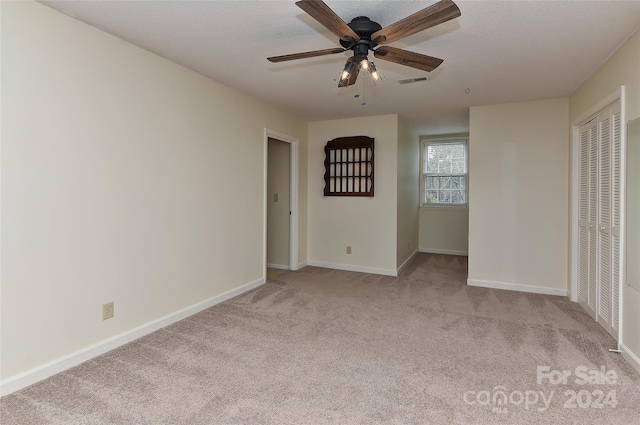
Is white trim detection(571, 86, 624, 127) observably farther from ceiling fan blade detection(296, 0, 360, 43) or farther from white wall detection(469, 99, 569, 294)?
ceiling fan blade detection(296, 0, 360, 43)

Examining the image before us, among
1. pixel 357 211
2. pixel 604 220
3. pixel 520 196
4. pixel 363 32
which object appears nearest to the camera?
pixel 363 32

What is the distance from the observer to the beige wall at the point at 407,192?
509 cm

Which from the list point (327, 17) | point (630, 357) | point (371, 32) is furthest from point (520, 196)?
point (327, 17)

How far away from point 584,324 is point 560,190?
1.59 m

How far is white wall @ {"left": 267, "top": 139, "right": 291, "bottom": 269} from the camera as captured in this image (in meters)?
5.18

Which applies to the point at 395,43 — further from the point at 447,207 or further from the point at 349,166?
the point at 447,207

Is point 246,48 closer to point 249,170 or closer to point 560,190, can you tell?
point 249,170

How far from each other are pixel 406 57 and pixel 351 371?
2.08 meters

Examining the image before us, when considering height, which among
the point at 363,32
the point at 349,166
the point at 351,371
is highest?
the point at 363,32

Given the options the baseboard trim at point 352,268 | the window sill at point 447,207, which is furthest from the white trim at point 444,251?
the baseboard trim at point 352,268

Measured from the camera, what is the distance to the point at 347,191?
5141mm

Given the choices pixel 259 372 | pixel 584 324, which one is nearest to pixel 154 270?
pixel 259 372

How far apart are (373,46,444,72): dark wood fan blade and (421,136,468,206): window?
178 inches

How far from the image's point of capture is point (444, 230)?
6.63 m
